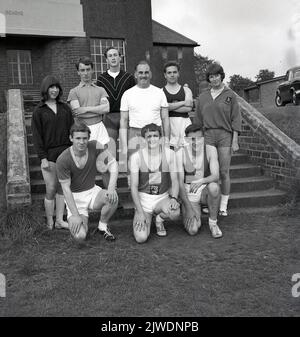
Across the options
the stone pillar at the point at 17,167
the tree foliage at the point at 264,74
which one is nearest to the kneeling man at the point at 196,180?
the stone pillar at the point at 17,167

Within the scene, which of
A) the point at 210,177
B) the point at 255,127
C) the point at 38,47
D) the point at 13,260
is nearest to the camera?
the point at 13,260

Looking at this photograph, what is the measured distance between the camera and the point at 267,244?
448 cm

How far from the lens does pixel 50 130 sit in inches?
187

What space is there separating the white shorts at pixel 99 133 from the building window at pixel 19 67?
37.5 ft

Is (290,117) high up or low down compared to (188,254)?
up

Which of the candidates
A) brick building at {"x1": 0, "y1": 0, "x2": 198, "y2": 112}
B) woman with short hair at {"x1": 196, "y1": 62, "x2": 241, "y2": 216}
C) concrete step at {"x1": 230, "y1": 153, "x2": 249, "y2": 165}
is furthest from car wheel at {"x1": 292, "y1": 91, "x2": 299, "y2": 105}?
woman with short hair at {"x1": 196, "y1": 62, "x2": 241, "y2": 216}

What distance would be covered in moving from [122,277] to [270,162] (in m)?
3.77

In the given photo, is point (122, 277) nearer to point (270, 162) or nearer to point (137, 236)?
point (137, 236)

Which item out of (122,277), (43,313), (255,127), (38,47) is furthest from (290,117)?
(38,47)

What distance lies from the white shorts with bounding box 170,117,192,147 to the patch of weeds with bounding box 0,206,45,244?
6.33 feet

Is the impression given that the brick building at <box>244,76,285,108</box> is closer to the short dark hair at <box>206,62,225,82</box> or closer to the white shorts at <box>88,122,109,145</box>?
the short dark hair at <box>206,62,225,82</box>

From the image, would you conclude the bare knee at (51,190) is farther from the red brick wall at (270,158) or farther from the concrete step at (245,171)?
the red brick wall at (270,158)

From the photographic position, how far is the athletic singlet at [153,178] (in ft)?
15.4

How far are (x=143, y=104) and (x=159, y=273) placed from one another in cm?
206
